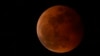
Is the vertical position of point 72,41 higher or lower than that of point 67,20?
lower

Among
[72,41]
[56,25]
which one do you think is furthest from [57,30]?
[72,41]

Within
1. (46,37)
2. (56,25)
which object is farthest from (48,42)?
(56,25)

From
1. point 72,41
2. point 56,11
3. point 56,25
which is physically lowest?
point 72,41

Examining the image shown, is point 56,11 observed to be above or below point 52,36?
above

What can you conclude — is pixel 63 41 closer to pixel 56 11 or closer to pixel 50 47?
pixel 50 47

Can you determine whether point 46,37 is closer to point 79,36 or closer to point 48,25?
point 48,25
